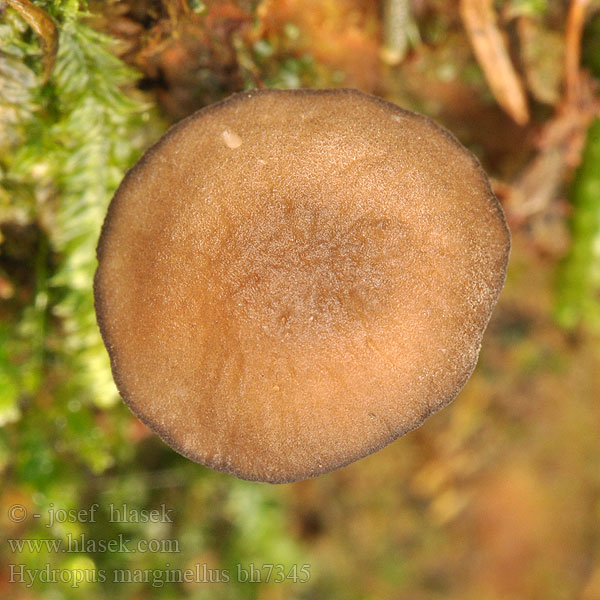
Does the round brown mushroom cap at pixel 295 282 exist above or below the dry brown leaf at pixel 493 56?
below

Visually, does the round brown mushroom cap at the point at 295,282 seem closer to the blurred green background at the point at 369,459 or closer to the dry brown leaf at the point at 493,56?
the blurred green background at the point at 369,459

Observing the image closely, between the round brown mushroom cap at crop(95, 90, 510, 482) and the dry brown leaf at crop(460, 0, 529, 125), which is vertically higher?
the dry brown leaf at crop(460, 0, 529, 125)

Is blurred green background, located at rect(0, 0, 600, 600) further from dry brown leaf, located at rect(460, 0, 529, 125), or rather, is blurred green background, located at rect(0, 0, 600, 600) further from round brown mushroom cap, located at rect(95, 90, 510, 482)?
round brown mushroom cap, located at rect(95, 90, 510, 482)

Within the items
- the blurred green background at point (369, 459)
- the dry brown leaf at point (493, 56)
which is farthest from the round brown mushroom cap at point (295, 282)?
the dry brown leaf at point (493, 56)

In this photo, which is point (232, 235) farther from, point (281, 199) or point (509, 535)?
point (509, 535)

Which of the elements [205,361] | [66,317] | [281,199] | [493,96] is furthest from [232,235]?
[493,96]

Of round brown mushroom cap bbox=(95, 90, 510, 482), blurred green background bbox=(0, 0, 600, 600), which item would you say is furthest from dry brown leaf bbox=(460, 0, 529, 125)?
round brown mushroom cap bbox=(95, 90, 510, 482)
